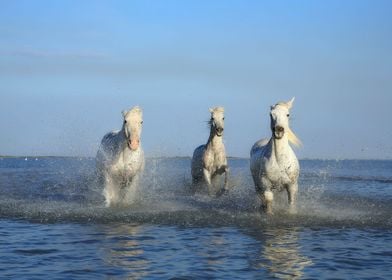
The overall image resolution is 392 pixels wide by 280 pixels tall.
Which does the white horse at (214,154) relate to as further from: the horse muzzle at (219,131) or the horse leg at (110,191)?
the horse leg at (110,191)

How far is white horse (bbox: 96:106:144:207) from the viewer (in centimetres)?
1283

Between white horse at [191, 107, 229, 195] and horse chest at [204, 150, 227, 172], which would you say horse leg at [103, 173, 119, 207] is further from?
horse chest at [204, 150, 227, 172]

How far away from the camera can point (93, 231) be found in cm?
938

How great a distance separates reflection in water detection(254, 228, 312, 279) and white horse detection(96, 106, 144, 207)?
4778mm

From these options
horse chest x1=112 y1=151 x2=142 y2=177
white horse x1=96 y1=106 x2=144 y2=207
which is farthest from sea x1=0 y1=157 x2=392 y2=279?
horse chest x1=112 y1=151 x2=142 y2=177

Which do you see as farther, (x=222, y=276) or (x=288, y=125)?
(x=288, y=125)

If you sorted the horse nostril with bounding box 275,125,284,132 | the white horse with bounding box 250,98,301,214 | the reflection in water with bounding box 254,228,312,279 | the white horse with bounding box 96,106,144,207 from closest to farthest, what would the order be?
the reflection in water with bounding box 254,228,312,279 → the horse nostril with bounding box 275,125,284,132 → the white horse with bounding box 250,98,301,214 → the white horse with bounding box 96,106,144,207

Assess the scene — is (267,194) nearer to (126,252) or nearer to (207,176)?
(126,252)

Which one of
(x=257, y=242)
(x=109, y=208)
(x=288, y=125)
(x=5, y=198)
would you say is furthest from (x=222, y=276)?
(x=5, y=198)

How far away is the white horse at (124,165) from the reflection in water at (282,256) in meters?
4.78

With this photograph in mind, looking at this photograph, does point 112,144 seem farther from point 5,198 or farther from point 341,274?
point 341,274

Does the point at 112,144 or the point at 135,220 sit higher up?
the point at 112,144

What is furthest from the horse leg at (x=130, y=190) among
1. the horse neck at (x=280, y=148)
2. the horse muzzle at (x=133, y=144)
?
the horse neck at (x=280, y=148)

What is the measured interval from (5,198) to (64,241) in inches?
316
